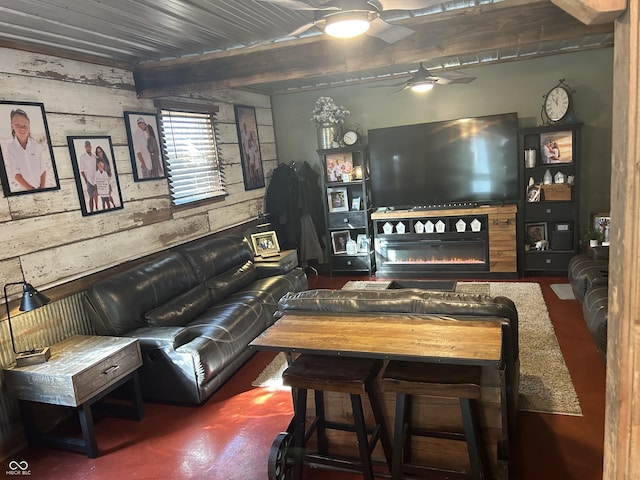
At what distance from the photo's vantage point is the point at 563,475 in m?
2.27

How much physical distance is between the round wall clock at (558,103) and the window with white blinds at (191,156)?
3790 millimetres

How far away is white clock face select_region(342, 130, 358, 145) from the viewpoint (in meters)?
5.92

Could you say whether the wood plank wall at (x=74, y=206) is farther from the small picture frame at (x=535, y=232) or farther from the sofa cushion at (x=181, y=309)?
the small picture frame at (x=535, y=232)

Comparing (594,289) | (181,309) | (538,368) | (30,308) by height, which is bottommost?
(538,368)

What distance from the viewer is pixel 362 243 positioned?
19.6 ft

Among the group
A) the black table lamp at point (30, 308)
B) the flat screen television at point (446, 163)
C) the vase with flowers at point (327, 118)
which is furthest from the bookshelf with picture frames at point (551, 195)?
the black table lamp at point (30, 308)

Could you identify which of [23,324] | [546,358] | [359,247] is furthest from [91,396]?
[359,247]

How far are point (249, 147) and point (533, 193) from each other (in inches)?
135

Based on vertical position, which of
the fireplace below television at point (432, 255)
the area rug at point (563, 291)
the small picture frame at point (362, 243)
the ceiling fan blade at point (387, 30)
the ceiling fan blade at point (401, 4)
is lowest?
the area rug at point (563, 291)

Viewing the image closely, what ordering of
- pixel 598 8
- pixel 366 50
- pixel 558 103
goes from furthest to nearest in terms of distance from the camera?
pixel 558 103 → pixel 366 50 → pixel 598 8

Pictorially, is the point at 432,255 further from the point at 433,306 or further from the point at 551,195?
the point at 433,306

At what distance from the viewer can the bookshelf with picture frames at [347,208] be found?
5855mm

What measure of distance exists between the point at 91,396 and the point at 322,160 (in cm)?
396

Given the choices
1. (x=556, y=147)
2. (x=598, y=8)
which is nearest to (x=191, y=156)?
(x=556, y=147)
